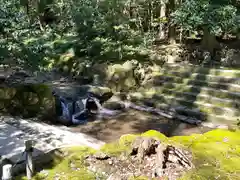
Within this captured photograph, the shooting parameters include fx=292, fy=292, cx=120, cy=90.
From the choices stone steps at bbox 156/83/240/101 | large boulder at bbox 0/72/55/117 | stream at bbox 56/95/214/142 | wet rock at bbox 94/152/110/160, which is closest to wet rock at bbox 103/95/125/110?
stream at bbox 56/95/214/142

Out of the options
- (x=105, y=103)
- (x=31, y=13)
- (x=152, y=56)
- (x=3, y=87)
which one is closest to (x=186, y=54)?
(x=152, y=56)

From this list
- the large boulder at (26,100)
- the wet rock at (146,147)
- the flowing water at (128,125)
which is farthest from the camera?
the large boulder at (26,100)

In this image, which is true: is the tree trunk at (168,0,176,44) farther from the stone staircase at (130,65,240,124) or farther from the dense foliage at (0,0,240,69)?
the stone staircase at (130,65,240,124)

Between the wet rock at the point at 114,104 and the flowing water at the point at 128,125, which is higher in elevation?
the wet rock at the point at 114,104

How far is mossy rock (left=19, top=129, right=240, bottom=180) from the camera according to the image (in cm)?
443

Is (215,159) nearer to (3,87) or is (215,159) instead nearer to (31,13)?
(3,87)

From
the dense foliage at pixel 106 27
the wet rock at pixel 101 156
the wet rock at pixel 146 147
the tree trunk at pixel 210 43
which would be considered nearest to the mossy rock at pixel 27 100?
the dense foliage at pixel 106 27

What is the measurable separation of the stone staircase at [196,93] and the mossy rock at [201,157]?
3.28 meters

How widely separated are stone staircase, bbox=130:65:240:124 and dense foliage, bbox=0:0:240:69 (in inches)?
73.4

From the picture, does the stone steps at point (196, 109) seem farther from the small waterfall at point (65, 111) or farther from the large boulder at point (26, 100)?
the large boulder at point (26, 100)

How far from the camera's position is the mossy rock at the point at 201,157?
4.43 m

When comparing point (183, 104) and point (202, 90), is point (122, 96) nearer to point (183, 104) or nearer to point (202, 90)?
point (183, 104)

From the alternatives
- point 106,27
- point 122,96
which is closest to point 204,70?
point 122,96

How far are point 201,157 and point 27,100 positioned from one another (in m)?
6.15
